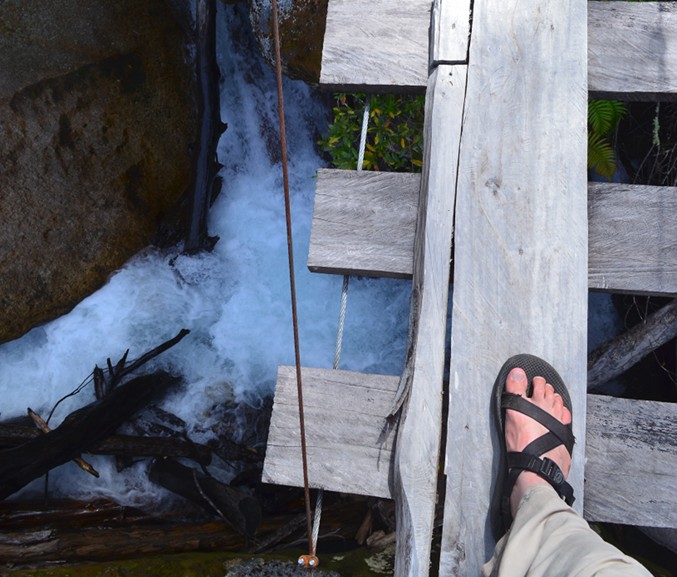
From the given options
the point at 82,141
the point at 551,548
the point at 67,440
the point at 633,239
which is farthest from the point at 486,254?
the point at 82,141

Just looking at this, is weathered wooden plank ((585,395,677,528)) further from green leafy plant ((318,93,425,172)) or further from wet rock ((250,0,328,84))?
wet rock ((250,0,328,84))

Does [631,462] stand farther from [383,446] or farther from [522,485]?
[383,446]

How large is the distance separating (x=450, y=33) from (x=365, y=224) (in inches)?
35.4

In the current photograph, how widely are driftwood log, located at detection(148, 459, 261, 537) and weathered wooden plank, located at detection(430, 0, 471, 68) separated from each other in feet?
9.04

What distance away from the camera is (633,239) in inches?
98.2

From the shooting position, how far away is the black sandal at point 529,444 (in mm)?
2281

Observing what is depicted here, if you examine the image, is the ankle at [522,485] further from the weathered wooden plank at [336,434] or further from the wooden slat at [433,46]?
the wooden slat at [433,46]

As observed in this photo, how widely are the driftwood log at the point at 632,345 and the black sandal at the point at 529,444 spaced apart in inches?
60.7

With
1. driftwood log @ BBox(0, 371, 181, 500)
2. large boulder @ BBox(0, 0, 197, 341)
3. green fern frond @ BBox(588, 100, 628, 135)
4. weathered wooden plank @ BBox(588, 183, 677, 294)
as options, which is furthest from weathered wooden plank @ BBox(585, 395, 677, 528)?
large boulder @ BBox(0, 0, 197, 341)

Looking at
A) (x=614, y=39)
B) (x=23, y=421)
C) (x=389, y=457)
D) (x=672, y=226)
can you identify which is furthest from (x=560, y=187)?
(x=23, y=421)

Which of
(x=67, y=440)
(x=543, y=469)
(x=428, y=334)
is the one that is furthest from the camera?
(x=67, y=440)

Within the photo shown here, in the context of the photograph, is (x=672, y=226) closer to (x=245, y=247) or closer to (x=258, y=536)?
(x=258, y=536)

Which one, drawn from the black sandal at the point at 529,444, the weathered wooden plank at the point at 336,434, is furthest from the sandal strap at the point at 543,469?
the weathered wooden plank at the point at 336,434

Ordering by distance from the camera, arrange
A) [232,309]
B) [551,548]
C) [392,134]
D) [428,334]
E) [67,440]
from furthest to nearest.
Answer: [232,309], [67,440], [392,134], [428,334], [551,548]
